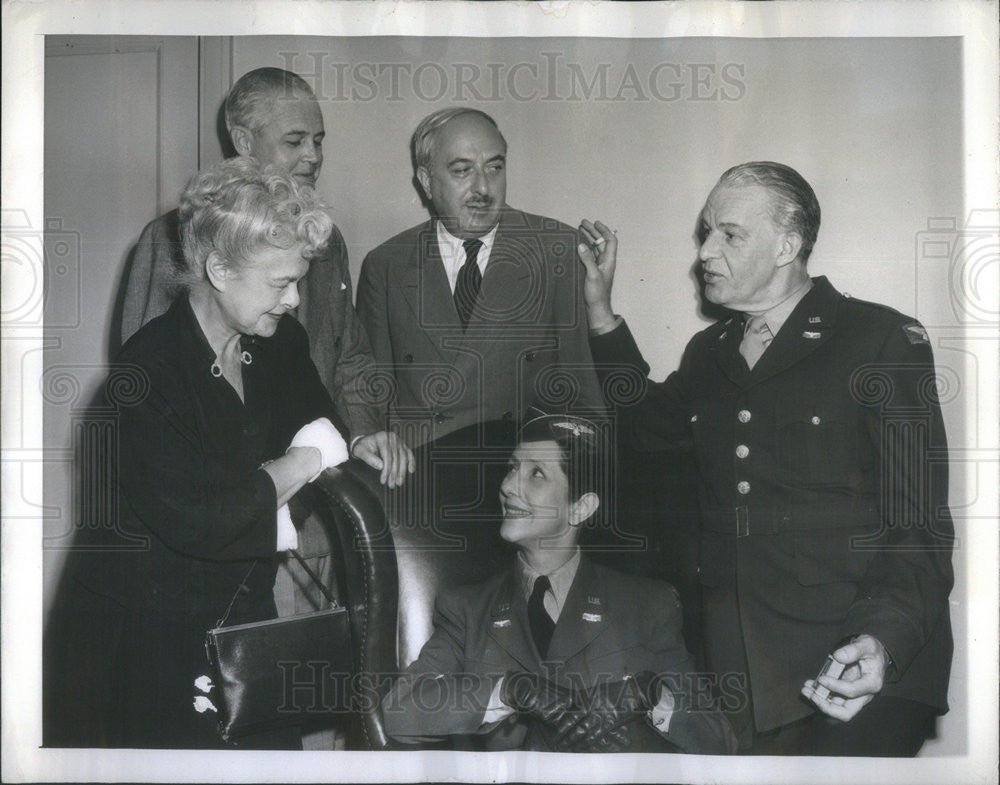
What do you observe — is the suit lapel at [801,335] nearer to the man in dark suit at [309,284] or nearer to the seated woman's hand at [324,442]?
the man in dark suit at [309,284]

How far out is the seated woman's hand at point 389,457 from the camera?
7.93ft

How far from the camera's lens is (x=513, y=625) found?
93.6 inches

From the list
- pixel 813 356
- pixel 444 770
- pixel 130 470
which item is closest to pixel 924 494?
pixel 813 356

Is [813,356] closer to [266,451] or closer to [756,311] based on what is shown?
[756,311]

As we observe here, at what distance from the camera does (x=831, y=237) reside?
243 centimetres

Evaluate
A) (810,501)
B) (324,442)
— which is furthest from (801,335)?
(324,442)

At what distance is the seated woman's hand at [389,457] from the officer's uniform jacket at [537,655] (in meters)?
0.33

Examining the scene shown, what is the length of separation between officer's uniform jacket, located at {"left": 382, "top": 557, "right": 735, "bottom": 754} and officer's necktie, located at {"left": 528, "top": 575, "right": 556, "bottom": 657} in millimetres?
14

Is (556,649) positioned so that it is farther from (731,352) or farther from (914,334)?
(914,334)

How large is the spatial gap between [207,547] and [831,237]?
5.82ft

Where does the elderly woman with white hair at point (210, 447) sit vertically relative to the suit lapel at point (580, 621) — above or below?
above

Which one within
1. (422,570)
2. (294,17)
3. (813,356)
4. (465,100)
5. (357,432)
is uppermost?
(294,17)

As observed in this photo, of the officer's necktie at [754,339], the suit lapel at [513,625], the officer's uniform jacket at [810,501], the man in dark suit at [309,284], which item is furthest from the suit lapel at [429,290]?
the officer's necktie at [754,339]

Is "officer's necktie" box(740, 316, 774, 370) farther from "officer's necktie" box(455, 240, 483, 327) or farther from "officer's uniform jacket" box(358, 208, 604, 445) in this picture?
"officer's necktie" box(455, 240, 483, 327)
